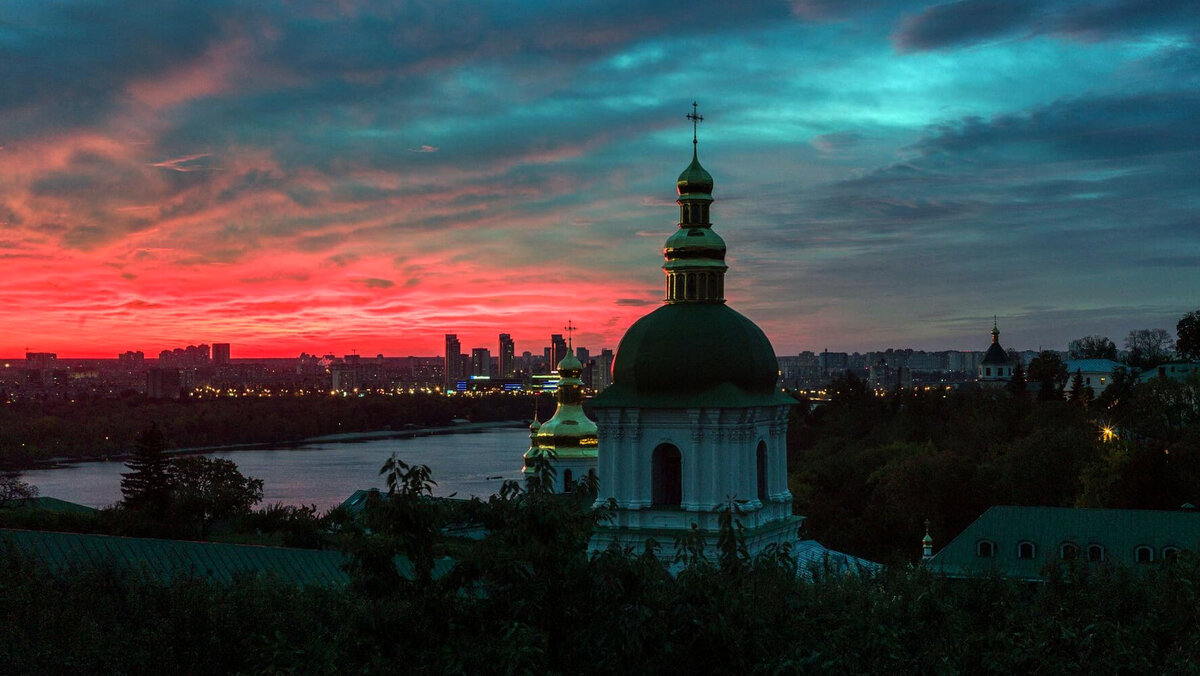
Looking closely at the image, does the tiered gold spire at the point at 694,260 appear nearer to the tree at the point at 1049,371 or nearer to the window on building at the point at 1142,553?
the window on building at the point at 1142,553

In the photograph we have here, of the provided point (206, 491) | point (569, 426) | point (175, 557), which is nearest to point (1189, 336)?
point (569, 426)

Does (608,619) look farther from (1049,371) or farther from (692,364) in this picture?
(1049,371)

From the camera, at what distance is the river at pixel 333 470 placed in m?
55.5

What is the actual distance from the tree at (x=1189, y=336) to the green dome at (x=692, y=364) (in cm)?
4395

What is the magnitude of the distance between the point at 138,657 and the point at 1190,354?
2087 inches

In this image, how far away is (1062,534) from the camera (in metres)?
23.6

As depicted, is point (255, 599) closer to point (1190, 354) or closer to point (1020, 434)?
point (1020, 434)

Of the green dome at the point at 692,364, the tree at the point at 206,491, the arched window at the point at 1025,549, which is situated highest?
the green dome at the point at 692,364

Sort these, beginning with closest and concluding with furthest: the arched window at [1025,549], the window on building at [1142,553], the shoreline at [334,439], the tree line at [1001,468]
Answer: the window on building at [1142,553] → the arched window at [1025,549] → the tree line at [1001,468] → the shoreline at [334,439]

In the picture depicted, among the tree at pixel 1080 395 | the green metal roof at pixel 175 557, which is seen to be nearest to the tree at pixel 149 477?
the green metal roof at pixel 175 557

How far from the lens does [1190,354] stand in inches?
2201

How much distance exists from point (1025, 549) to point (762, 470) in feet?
27.2

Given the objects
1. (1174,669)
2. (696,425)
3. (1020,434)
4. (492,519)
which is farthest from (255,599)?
(1020,434)

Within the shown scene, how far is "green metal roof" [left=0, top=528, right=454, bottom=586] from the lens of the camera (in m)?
16.9
